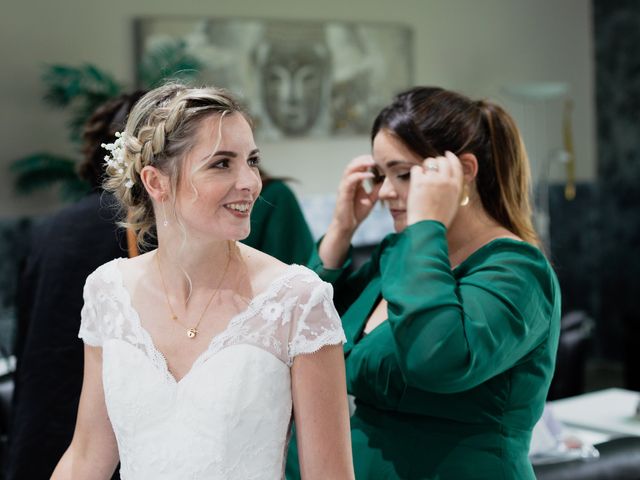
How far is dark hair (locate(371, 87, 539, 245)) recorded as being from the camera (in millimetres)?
2104

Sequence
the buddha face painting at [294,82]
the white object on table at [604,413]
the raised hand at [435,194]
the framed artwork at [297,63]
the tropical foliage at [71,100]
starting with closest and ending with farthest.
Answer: the raised hand at [435,194]
the white object on table at [604,413]
the tropical foliage at [71,100]
the framed artwork at [297,63]
the buddha face painting at [294,82]

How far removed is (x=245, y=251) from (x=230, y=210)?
0.17 m

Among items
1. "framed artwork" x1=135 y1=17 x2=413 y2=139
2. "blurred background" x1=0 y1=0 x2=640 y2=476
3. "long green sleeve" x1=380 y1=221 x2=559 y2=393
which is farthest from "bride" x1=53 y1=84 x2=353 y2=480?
"framed artwork" x1=135 y1=17 x2=413 y2=139

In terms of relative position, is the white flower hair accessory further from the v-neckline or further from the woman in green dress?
the woman in green dress

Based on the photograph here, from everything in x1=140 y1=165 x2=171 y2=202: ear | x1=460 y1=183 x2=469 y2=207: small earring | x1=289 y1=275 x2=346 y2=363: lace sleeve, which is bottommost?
x1=289 y1=275 x2=346 y2=363: lace sleeve

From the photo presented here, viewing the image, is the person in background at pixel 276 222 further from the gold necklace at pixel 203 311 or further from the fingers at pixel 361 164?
the gold necklace at pixel 203 311

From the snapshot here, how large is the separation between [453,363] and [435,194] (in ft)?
1.20

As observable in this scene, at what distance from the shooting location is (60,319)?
2459 millimetres

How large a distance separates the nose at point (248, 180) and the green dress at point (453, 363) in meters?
0.42

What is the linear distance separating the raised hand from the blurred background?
10.8ft

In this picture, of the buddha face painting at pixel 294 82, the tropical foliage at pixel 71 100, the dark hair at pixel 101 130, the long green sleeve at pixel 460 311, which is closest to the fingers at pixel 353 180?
the long green sleeve at pixel 460 311

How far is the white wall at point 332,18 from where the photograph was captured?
6.47 m

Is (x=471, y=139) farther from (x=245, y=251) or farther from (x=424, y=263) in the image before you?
(x=245, y=251)

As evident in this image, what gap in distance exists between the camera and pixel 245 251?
1.78 m
